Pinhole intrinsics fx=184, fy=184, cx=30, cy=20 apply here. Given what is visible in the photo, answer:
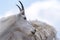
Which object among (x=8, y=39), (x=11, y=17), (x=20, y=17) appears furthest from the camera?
(x=20, y=17)

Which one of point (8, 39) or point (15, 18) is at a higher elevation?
point (15, 18)

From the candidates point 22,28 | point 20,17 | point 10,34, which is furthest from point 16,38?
point 20,17

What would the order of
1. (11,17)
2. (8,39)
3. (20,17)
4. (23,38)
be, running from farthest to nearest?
(20,17)
(11,17)
(23,38)
(8,39)

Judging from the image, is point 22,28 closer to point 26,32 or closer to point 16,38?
point 26,32

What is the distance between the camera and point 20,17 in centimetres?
229

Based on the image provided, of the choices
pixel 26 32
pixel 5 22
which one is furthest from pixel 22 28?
pixel 5 22

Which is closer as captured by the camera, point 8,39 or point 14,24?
point 8,39

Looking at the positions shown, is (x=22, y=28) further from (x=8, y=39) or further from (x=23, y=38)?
(x=8, y=39)

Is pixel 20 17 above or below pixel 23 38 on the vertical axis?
above

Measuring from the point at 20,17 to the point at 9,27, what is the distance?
308 millimetres

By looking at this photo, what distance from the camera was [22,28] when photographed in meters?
2.15

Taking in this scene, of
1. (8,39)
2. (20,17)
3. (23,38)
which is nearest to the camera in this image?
(8,39)

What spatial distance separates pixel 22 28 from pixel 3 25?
0.23 m

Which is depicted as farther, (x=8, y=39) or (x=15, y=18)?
(x=15, y=18)
